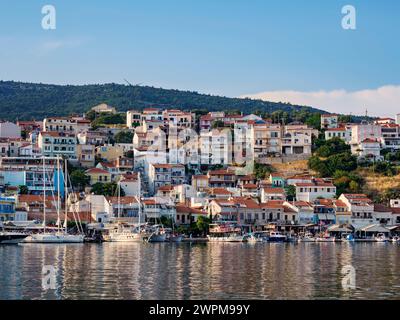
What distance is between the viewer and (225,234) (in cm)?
6112

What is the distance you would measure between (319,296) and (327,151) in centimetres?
5492

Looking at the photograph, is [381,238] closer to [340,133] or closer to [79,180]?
[340,133]

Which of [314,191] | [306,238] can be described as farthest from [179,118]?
[306,238]

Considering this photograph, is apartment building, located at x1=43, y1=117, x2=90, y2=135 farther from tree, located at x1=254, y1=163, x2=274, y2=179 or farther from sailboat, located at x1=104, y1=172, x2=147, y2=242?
sailboat, located at x1=104, y1=172, x2=147, y2=242

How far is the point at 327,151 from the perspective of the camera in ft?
256

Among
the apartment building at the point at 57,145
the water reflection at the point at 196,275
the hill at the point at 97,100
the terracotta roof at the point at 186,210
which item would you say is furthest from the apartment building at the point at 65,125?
the water reflection at the point at 196,275

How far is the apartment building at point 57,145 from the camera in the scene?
76.1m

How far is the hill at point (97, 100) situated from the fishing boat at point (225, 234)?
6078 cm

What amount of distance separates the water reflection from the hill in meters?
81.3

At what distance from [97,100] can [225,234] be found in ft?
252

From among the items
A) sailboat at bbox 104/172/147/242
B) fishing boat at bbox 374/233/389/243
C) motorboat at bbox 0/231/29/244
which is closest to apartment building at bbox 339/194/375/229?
fishing boat at bbox 374/233/389/243

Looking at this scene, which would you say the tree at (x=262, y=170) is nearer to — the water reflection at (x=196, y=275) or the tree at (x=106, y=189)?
the tree at (x=106, y=189)
